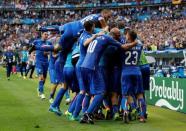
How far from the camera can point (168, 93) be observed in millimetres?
16484

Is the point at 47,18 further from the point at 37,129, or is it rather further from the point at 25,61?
the point at 37,129

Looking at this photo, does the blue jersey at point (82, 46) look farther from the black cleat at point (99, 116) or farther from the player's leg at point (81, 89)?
the black cleat at point (99, 116)

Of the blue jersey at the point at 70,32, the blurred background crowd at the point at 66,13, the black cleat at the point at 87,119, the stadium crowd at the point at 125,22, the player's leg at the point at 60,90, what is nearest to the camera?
the black cleat at the point at 87,119

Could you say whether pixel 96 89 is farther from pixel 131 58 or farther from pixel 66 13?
pixel 66 13

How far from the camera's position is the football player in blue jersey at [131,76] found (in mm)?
12555

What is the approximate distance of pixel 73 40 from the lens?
1370 cm

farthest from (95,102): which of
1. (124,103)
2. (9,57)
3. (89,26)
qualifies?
(9,57)

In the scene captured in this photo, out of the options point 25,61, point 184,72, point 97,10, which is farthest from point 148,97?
point 97,10

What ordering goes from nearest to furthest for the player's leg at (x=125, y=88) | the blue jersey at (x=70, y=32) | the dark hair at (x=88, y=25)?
the dark hair at (x=88, y=25) → the player's leg at (x=125, y=88) → the blue jersey at (x=70, y=32)

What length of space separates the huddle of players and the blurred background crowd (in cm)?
4602

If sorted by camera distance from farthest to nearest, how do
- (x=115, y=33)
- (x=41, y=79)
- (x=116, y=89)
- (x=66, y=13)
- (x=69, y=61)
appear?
(x=66, y=13) < (x=41, y=79) < (x=69, y=61) < (x=116, y=89) < (x=115, y=33)

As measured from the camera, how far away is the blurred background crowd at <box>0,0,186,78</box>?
210ft

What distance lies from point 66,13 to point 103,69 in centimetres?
6428

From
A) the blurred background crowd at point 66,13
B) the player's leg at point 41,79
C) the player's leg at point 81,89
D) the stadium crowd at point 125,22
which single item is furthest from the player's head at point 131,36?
the blurred background crowd at point 66,13
